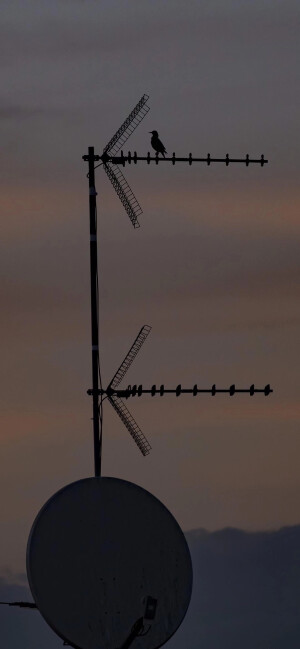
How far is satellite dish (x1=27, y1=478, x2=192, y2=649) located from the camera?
168 ft

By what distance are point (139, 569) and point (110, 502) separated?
137cm

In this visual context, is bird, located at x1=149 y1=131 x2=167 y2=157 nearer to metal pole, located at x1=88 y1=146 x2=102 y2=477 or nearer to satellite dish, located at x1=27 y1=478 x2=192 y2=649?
metal pole, located at x1=88 y1=146 x2=102 y2=477

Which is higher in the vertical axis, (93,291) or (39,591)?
(93,291)

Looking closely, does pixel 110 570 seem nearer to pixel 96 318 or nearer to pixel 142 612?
pixel 142 612

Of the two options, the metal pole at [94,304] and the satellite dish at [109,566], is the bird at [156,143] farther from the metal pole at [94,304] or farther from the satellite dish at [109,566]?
the satellite dish at [109,566]

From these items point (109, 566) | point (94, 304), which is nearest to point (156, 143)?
point (94, 304)

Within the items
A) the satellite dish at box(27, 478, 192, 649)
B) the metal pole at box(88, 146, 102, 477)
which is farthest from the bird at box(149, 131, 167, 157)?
the satellite dish at box(27, 478, 192, 649)

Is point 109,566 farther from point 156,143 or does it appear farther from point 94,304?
point 156,143

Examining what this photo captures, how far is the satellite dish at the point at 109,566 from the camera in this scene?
2020 inches

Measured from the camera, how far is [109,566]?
52.2 metres

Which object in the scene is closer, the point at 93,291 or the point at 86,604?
the point at 86,604

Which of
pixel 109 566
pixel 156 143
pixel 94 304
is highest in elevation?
pixel 156 143

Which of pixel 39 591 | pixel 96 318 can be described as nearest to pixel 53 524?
pixel 39 591

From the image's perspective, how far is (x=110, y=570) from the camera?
52219 mm
